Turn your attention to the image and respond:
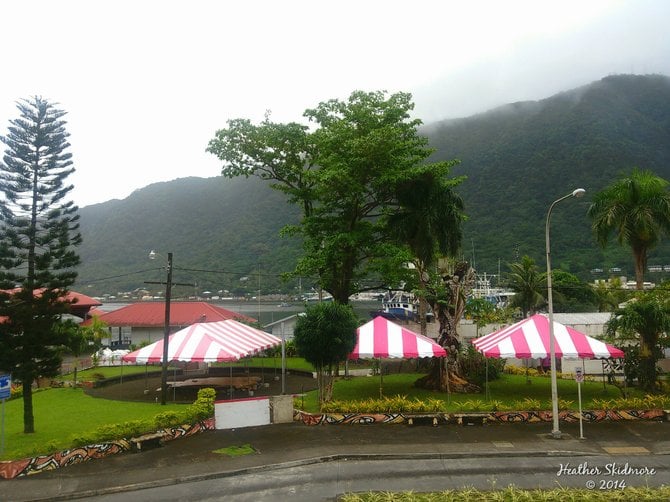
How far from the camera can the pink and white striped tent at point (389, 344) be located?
68.6 feet

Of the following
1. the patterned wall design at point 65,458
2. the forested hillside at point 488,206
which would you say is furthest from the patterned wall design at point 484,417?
the forested hillside at point 488,206

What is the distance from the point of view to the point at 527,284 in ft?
171

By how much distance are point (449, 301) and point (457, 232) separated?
3.31 meters

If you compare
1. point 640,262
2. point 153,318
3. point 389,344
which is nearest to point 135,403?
point 389,344

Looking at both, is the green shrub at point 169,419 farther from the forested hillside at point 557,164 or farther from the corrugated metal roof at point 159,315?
the forested hillside at point 557,164

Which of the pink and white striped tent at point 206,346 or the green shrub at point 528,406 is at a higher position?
the pink and white striped tent at point 206,346

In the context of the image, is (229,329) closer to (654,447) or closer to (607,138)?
(654,447)

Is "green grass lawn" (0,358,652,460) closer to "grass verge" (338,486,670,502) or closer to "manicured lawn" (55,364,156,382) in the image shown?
"manicured lawn" (55,364,156,382)

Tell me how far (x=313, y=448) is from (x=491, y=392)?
1065 cm

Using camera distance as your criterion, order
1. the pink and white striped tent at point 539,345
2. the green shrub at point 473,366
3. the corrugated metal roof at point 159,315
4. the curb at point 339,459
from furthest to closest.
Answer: the corrugated metal roof at point 159,315 → the green shrub at point 473,366 → the pink and white striped tent at point 539,345 → the curb at point 339,459

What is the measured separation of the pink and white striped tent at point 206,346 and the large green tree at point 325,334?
4.50 metres

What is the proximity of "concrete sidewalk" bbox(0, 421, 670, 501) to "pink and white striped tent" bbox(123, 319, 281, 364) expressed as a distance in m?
5.02

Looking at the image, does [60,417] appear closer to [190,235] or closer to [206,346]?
[206,346]

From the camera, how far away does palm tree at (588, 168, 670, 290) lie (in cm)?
2294
